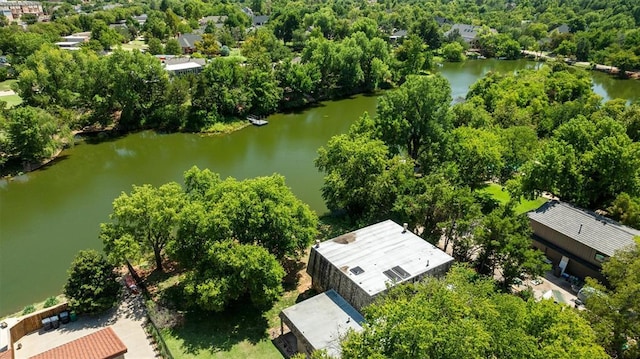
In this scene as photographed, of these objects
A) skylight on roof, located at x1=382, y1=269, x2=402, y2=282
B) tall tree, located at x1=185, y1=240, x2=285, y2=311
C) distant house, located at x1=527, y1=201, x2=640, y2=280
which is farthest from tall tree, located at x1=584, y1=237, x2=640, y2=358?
tall tree, located at x1=185, y1=240, x2=285, y2=311

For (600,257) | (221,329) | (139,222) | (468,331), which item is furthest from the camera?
(600,257)

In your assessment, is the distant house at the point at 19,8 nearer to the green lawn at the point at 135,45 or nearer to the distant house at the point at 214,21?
the green lawn at the point at 135,45

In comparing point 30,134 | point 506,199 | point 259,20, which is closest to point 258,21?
point 259,20

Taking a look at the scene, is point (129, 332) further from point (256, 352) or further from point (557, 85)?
point (557, 85)

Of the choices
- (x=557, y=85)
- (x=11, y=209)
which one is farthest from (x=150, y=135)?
(x=557, y=85)

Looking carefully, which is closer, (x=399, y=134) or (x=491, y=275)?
(x=491, y=275)

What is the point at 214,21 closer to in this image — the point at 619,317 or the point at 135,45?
the point at 135,45

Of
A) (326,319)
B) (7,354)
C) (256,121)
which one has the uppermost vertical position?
(326,319)
